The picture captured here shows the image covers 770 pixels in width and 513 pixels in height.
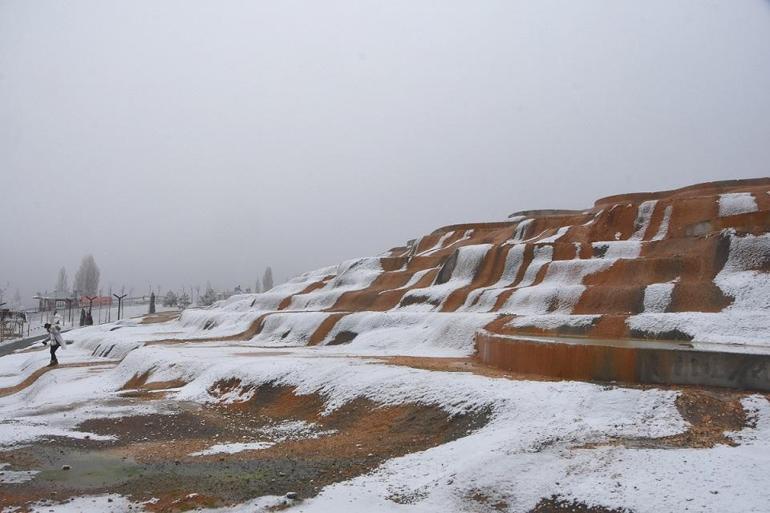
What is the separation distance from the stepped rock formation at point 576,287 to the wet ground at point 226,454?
10102mm

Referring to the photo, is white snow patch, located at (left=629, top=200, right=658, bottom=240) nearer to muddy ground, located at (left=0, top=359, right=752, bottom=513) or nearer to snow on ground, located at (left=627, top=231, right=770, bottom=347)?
snow on ground, located at (left=627, top=231, right=770, bottom=347)

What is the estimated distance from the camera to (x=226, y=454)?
11.5 m

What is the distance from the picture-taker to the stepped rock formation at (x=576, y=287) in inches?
848

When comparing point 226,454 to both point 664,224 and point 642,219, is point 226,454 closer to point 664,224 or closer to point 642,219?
point 664,224

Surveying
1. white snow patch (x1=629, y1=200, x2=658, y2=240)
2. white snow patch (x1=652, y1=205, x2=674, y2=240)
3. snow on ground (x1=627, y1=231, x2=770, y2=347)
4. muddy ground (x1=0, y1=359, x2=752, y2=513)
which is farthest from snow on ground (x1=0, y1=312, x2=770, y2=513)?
white snow patch (x1=629, y1=200, x2=658, y2=240)

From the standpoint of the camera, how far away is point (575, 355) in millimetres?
14820

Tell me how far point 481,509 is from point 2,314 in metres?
57.5

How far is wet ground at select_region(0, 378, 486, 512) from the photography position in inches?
366

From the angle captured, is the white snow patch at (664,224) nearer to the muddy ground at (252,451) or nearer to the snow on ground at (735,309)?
the snow on ground at (735,309)

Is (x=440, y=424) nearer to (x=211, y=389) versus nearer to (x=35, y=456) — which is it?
(x=35, y=456)

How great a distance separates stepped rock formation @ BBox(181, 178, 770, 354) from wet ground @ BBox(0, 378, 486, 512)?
1010cm

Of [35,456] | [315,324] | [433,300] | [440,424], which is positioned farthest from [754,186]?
[35,456]

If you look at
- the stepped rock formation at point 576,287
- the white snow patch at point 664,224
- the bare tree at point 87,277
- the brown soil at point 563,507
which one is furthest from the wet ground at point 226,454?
the bare tree at point 87,277

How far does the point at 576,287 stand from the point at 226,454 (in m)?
18.6
